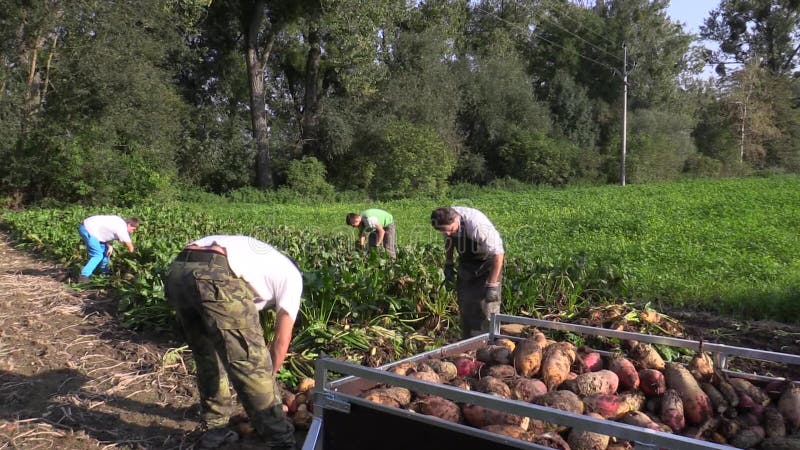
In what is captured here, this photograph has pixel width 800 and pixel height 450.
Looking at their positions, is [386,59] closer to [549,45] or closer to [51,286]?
[549,45]

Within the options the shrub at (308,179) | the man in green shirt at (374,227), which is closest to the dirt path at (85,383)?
the man in green shirt at (374,227)

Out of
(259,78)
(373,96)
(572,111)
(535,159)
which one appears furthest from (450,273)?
(572,111)

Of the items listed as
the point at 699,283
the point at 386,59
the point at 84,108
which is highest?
the point at 386,59

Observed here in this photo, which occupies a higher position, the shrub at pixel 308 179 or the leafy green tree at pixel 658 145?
the leafy green tree at pixel 658 145

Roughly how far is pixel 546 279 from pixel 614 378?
4234 millimetres

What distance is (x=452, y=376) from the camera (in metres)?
3.23

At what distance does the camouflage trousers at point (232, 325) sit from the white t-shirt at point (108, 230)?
5757mm

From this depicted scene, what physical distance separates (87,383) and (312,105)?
1190 inches

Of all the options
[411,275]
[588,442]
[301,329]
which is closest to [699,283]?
[411,275]

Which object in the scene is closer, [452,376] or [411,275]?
[452,376]

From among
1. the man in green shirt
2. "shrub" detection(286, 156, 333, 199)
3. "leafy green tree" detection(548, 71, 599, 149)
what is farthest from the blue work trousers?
"leafy green tree" detection(548, 71, 599, 149)

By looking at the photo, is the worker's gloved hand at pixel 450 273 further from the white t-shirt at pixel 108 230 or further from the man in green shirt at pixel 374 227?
the white t-shirt at pixel 108 230

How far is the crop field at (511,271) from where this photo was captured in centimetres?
619

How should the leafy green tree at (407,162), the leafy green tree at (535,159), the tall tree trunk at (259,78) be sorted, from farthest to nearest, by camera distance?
the leafy green tree at (535,159)
the leafy green tree at (407,162)
the tall tree trunk at (259,78)
